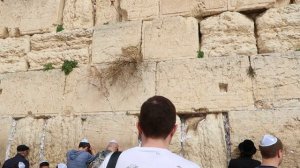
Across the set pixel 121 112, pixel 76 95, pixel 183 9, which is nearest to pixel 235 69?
pixel 183 9

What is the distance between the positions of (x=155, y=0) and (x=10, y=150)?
339 cm

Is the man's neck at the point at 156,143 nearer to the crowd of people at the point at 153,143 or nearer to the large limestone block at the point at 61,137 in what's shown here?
the crowd of people at the point at 153,143

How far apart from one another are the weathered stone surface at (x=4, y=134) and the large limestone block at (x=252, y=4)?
4030mm

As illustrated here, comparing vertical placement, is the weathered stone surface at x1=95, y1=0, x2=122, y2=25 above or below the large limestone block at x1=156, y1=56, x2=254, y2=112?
above

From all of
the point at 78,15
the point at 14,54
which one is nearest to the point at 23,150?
the point at 14,54

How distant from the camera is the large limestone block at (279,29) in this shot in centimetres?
520

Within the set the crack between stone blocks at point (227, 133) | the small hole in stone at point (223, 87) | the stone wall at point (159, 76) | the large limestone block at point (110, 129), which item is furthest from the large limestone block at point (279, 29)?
the large limestone block at point (110, 129)

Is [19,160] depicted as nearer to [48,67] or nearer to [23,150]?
[23,150]

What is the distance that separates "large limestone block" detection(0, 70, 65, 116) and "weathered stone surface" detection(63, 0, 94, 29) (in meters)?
1.01

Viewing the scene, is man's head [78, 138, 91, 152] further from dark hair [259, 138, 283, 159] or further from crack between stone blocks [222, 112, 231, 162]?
Result: dark hair [259, 138, 283, 159]

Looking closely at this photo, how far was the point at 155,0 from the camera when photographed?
598cm

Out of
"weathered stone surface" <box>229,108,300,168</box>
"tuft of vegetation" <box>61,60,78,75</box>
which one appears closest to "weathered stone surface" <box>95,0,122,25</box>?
"tuft of vegetation" <box>61,60,78,75</box>

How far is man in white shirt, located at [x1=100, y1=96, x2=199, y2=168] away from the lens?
1762 millimetres

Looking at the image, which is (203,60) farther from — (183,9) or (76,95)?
(76,95)
